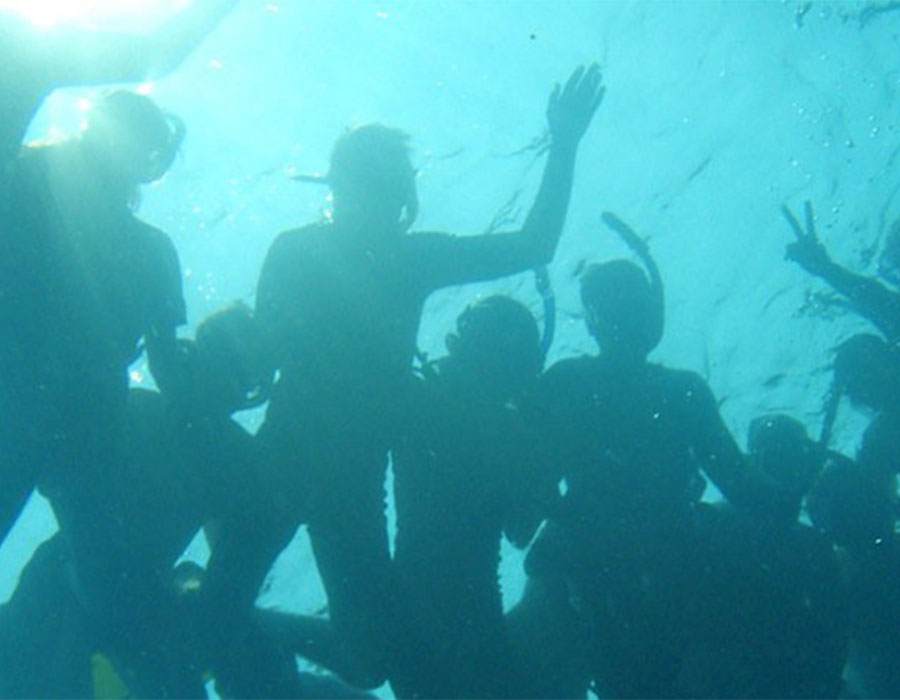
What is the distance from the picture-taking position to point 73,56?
3.99m

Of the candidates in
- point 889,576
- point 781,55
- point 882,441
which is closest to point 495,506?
point 889,576

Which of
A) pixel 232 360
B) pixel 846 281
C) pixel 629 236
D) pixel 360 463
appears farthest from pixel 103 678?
pixel 846 281

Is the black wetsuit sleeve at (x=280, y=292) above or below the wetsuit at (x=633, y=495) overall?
above

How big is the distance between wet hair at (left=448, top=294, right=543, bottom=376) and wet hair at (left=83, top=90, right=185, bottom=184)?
2.39 metres

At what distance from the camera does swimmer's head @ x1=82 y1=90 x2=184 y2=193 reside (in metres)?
5.09

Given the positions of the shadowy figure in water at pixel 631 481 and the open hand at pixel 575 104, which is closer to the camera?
the shadowy figure in water at pixel 631 481

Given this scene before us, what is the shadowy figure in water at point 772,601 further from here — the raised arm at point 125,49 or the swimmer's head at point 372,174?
the raised arm at point 125,49

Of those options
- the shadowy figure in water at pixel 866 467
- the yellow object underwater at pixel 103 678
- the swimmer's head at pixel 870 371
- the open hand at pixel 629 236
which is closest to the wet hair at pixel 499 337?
the open hand at pixel 629 236

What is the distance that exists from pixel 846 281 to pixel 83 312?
23.4ft

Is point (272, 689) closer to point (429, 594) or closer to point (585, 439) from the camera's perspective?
point (429, 594)

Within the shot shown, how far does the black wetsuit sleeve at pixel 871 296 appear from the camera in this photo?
863 cm

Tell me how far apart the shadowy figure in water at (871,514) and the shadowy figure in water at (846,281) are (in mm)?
224

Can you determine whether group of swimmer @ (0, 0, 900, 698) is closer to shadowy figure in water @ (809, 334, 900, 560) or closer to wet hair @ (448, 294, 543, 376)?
wet hair @ (448, 294, 543, 376)

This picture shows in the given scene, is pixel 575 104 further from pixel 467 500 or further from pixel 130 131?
pixel 130 131
